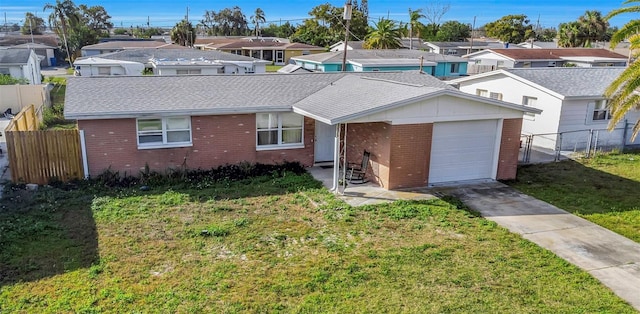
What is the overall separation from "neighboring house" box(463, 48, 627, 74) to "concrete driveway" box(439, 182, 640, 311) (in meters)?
38.4

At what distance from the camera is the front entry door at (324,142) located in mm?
17500

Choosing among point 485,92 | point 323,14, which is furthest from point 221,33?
point 485,92

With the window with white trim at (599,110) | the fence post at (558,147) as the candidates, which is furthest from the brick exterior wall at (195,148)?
the window with white trim at (599,110)

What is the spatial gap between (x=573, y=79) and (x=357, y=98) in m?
12.5

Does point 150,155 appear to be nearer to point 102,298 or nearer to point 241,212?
point 241,212

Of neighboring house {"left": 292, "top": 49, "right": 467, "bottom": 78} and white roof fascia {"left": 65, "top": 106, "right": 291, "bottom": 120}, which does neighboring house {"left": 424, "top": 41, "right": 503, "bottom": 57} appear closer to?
neighboring house {"left": 292, "top": 49, "right": 467, "bottom": 78}

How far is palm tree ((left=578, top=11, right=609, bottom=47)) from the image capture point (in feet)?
212

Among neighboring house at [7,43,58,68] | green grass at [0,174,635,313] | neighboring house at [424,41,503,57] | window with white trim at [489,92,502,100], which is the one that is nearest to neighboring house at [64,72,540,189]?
green grass at [0,174,635,313]

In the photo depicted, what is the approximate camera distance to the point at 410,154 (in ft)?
48.7

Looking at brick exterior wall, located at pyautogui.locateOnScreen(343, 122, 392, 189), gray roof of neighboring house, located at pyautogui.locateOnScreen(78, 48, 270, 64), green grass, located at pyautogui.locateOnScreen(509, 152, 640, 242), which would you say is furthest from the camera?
gray roof of neighboring house, located at pyautogui.locateOnScreen(78, 48, 270, 64)

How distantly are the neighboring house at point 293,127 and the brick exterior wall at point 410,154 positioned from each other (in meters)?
0.03

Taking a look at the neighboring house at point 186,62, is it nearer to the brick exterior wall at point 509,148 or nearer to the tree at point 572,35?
the brick exterior wall at point 509,148

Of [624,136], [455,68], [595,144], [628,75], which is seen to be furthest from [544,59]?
[628,75]

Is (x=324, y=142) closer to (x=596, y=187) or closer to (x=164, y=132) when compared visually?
(x=164, y=132)
